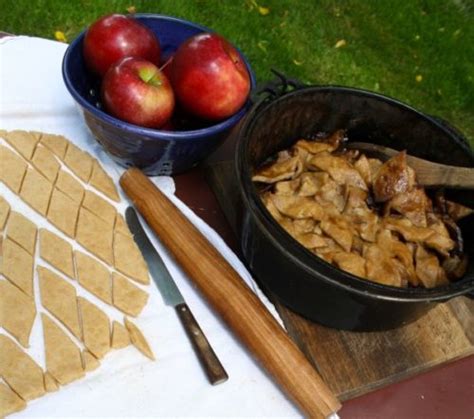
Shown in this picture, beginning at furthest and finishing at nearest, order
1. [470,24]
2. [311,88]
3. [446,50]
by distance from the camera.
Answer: [470,24]
[446,50]
[311,88]

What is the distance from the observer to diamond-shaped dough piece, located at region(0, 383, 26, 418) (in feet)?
3.13

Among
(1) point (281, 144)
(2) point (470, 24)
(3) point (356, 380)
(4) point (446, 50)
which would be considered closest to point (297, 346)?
(3) point (356, 380)

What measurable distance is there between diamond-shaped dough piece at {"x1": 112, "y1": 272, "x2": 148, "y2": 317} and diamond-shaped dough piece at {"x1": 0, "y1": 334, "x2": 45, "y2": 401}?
0.67 ft

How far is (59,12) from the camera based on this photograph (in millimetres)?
2803

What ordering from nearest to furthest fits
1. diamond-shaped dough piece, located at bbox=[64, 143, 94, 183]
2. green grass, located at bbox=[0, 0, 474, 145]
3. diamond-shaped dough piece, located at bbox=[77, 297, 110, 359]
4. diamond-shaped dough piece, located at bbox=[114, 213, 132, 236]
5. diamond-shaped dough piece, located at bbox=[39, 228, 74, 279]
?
diamond-shaped dough piece, located at bbox=[77, 297, 110, 359] → diamond-shaped dough piece, located at bbox=[39, 228, 74, 279] → diamond-shaped dough piece, located at bbox=[114, 213, 132, 236] → diamond-shaped dough piece, located at bbox=[64, 143, 94, 183] → green grass, located at bbox=[0, 0, 474, 145]

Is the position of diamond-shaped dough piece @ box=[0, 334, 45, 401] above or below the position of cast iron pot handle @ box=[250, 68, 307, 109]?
below

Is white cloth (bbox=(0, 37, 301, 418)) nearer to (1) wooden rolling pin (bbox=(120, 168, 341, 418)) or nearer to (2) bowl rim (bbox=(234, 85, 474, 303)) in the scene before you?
(1) wooden rolling pin (bbox=(120, 168, 341, 418))

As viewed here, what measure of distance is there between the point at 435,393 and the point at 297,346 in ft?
1.05

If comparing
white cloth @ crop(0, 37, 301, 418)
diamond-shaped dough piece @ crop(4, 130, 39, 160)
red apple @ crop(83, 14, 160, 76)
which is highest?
red apple @ crop(83, 14, 160, 76)

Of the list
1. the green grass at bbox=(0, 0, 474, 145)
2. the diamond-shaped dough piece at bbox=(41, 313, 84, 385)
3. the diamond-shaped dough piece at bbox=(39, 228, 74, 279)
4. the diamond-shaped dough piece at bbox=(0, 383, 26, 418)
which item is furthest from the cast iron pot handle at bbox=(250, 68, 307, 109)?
the green grass at bbox=(0, 0, 474, 145)

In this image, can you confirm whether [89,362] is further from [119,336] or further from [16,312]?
[16,312]

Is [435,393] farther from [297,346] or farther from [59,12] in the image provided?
[59,12]

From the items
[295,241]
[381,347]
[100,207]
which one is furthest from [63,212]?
[381,347]

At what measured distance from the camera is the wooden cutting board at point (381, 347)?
1.14m
